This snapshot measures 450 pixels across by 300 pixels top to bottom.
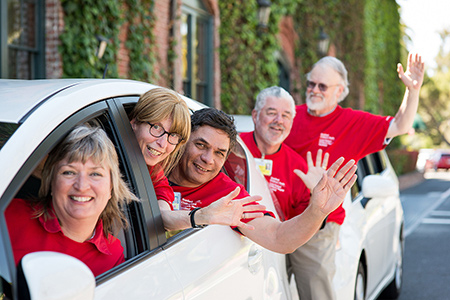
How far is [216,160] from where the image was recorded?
9.50 ft

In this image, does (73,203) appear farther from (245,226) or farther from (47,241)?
(245,226)

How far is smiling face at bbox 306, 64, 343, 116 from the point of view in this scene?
14.8 feet

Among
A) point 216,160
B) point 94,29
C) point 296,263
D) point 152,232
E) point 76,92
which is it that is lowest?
point 296,263

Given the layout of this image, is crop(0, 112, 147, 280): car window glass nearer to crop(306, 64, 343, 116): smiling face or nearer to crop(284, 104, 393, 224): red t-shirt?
crop(284, 104, 393, 224): red t-shirt

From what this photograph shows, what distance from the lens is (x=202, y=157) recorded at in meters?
2.87

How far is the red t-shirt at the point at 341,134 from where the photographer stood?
435 cm

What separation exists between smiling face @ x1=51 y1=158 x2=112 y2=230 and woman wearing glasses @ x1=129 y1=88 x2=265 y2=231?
46 centimetres

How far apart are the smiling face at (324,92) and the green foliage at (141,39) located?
4.66 meters

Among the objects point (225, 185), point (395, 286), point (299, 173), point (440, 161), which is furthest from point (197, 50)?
point (440, 161)

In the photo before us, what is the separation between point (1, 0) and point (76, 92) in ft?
18.7

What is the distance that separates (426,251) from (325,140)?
5737 mm

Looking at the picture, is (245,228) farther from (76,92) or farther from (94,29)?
(94,29)

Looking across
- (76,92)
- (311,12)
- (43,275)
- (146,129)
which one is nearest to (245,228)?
(146,129)

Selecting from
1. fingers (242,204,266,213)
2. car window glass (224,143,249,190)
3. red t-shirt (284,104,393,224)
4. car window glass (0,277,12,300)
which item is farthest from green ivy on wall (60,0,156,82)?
car window glass (0,277,12,300)
